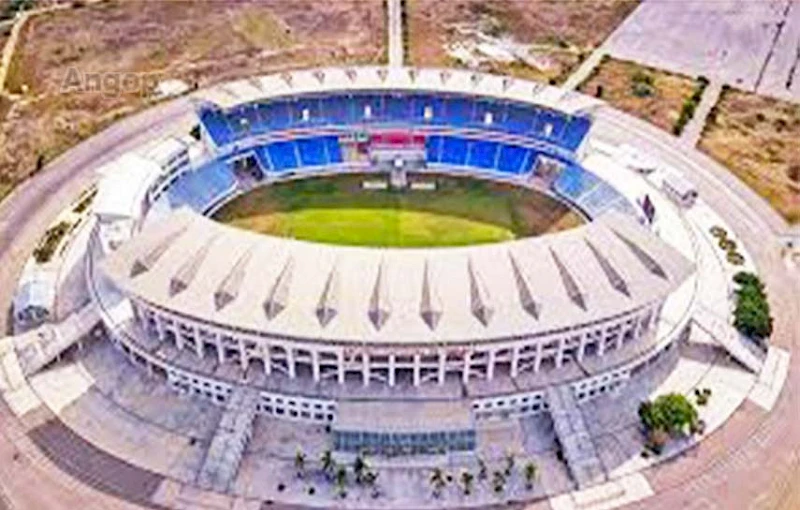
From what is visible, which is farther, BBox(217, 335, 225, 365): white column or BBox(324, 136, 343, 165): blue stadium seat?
BBox(324, 136, 343, 165): blue stadium seat

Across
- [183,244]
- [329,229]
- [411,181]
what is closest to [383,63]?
Result: [411,181]

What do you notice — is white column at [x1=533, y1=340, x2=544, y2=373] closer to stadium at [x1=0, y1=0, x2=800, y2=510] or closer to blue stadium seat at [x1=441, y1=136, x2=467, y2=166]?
stadium at [x1=0, y1=0, x2=800, y2=510]

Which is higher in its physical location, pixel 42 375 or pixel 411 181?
pixel 411 181

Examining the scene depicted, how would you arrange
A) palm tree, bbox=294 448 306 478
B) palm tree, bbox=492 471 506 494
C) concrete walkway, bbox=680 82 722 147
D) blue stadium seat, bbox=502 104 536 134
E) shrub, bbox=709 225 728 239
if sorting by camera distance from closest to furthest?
palm tree, bbox=492 471 506 494 < palm tree, bbox=294 448 306 478 < shrub, bbox=709 225 728 239 < blue stadium seat, bbox=502 104 536 134 < concrete walkway, bbox=680 82 722 147

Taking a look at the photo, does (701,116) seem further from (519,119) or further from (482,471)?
(482,471)

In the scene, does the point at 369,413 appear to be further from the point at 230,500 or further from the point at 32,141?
the point at 32,141

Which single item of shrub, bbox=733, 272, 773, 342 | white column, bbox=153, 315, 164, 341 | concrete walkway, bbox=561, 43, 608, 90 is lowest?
white column, bbox=153, 315, 164, 341

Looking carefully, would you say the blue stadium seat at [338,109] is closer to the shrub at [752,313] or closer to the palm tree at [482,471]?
the shrub at [752,313]

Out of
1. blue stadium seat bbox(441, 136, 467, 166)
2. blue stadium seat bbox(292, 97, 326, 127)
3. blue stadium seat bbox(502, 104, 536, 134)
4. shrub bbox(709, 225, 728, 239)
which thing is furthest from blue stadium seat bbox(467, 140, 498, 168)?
shrub bbox(709, 225, 728, 239)
